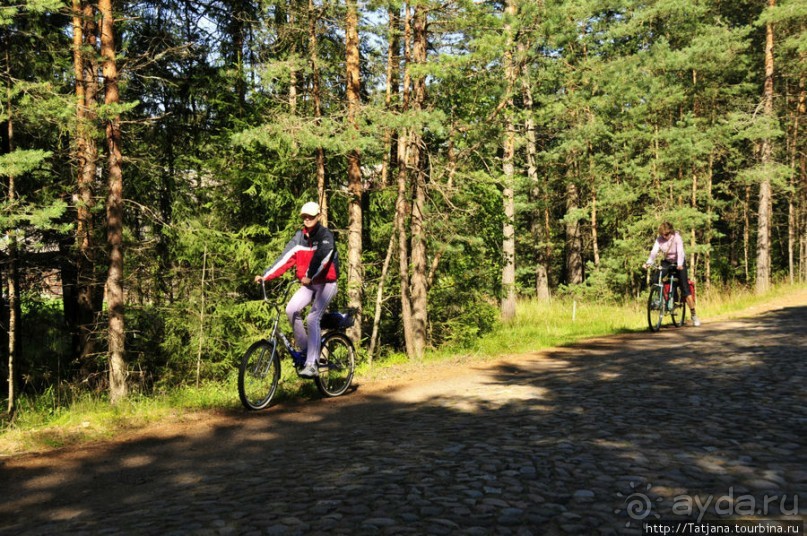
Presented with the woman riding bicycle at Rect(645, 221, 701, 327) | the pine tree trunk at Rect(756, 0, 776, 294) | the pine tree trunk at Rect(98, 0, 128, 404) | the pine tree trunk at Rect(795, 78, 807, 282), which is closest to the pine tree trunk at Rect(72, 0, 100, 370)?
the pine tree trunk at Rect(98, 0, 128, 404)

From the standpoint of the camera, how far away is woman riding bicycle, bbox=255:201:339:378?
8.24 meters

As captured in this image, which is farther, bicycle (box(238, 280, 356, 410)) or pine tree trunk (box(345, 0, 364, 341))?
pine tree trunk (box(345, 0, 364, 341))

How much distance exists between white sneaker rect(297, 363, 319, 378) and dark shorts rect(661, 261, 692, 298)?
1016 cm

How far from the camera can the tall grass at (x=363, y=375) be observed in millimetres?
7105

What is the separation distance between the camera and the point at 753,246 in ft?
130

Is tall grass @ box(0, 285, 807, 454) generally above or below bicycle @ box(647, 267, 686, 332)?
below

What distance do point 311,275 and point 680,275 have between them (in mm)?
10557

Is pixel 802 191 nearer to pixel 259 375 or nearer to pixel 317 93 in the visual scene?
pixel 317 93

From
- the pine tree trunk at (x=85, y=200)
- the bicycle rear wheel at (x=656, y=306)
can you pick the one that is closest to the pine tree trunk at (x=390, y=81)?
the pine tree trunk at (x=85, y=200)

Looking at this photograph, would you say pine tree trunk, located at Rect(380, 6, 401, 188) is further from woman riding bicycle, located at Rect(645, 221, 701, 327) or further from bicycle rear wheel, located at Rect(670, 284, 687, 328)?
bicycle rear wheel, located at Rect(670, 284, 687, 328)

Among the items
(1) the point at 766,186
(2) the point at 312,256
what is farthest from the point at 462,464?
(1) the point at 766,186

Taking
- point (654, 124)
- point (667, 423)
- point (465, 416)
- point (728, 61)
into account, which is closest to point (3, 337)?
point (465, 416)

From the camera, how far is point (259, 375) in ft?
26.6

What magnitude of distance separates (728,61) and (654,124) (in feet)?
15.2
